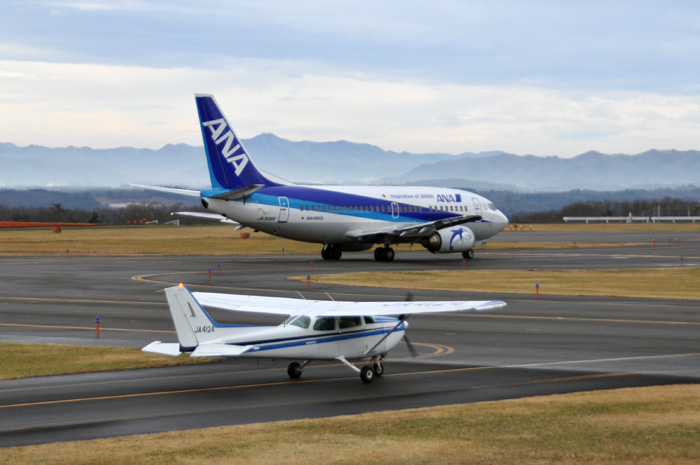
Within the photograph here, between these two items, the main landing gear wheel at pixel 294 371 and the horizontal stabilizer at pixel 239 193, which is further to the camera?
the horizontal stabilizer at pixel 239 193

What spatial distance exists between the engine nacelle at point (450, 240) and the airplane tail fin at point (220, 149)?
1408cm

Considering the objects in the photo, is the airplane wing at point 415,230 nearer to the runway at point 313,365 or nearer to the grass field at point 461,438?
the runway at point 313,365

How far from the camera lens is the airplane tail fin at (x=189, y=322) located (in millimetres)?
20922

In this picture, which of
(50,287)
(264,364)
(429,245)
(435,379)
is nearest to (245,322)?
(264,364)

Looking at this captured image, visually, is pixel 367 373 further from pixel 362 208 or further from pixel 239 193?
pixel 362 208

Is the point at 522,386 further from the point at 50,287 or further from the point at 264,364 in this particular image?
the point at 50,287

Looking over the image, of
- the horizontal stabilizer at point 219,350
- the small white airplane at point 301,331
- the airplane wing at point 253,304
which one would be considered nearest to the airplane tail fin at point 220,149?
the airplane wing at point 253,304

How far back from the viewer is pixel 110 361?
25.6 metres

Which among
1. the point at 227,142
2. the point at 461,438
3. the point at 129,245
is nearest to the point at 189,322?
the point at 461,438

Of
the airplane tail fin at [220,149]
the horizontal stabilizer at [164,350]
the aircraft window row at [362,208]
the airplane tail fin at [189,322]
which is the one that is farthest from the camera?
the aircraft window row at [362,208]

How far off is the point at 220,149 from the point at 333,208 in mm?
8995

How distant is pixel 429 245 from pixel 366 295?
21691 mm

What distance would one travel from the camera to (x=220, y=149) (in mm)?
54750

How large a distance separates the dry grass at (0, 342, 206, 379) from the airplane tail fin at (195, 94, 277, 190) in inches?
1082
